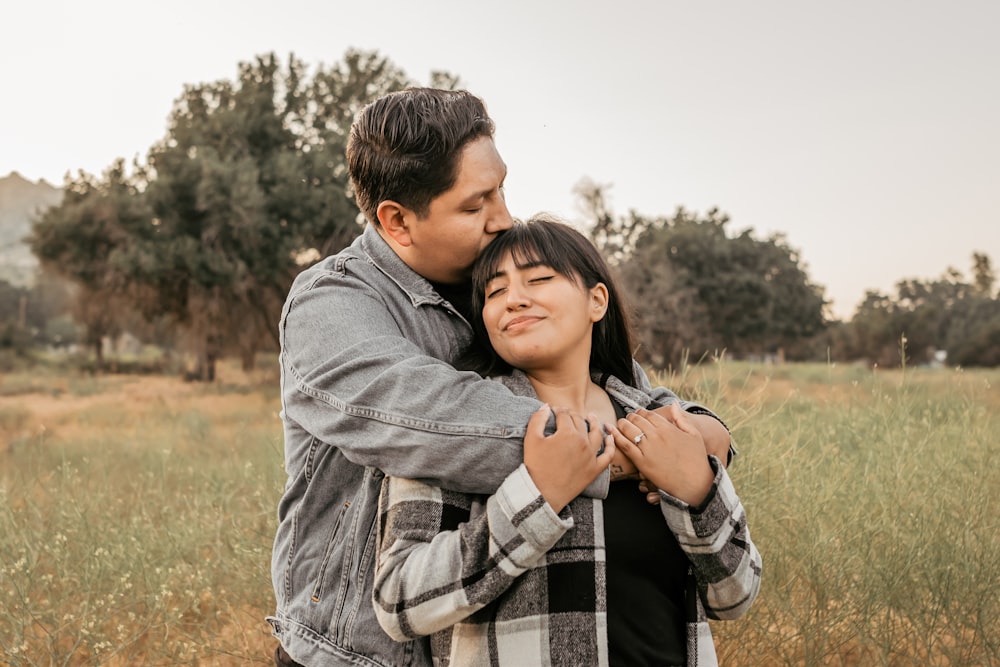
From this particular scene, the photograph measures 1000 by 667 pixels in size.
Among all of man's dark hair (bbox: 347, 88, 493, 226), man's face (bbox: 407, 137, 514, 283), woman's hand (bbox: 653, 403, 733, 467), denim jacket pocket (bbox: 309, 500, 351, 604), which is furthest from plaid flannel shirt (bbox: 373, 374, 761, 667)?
man's dark hair (bbox: 347, 88, 493, 226)

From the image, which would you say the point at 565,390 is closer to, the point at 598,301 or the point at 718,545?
the point at 598,301

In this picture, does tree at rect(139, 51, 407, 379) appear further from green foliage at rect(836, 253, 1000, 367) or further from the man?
green foliage at rect(836, 253, 1000, 367)

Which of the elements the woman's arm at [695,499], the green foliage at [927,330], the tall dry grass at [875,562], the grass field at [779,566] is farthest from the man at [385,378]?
the green foliage at [927,330]

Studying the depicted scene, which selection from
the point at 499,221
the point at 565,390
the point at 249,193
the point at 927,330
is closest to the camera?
the point at 565,390

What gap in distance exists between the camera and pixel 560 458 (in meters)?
1.56

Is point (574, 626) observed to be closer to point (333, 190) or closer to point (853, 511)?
point (853, 511)

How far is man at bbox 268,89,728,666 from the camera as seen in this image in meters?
1.62

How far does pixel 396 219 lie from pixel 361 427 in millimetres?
657

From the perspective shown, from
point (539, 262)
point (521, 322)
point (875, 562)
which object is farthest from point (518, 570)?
point (875, 562)

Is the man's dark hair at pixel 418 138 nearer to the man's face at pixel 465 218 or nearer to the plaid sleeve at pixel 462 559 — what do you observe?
the man's face at pixel 465 218

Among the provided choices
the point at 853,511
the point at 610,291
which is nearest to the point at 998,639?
the point at 853,511

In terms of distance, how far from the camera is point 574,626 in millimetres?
1646

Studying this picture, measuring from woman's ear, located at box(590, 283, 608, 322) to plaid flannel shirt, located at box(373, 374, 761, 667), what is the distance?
475 mm

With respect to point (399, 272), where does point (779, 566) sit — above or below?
below
